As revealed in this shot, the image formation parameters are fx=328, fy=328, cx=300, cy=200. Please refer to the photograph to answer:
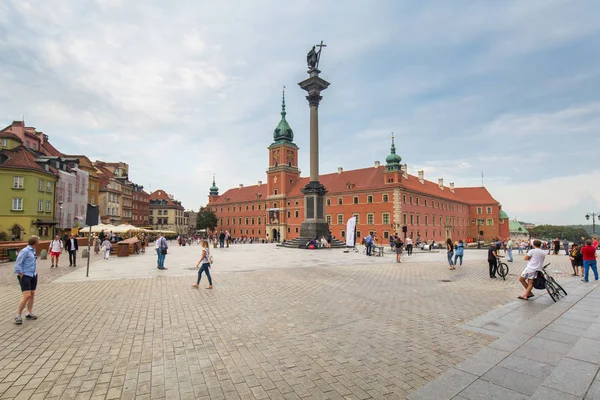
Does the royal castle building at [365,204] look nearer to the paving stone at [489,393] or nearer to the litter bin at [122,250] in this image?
the litter bin at [122,250]

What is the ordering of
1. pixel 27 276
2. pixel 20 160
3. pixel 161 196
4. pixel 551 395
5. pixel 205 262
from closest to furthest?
1. pixel 551 395
2. pixel 27 276
3. pixel 205 262
4. pixel 20 160
5. pixel 161 196

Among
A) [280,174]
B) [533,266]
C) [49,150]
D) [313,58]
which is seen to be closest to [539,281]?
[533,266]

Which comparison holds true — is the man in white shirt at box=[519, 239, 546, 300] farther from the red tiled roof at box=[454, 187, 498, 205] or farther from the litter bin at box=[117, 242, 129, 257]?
the red tiled roof at box=[454, 187, 498, 205]

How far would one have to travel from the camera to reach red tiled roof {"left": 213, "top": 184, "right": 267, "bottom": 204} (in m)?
A: 87.6

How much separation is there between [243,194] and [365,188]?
4164 centimetres

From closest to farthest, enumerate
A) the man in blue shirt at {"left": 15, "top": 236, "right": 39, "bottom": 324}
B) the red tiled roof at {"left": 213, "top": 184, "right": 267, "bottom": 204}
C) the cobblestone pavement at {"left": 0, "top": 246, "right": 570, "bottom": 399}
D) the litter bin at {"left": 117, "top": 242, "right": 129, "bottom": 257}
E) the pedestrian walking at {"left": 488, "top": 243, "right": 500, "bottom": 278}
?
the cobblestone pavement at {"left": 0, "top": 246, "right": 570, "bottom": 399} → the man in blue shirt at {"left": 15, "top": 236, "right": 39, "bottom": 324} → the pedestrian walking at {"left": 488, "top": 243, "right": 500, "bottom": 278} → the litter bin at {"left": 117, "top": 242, "right": 129, "bottom": 257} → the red tiled roof at {"left": 213, "top": 184, "right": 267, "bottom": 204}

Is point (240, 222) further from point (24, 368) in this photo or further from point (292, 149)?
point (24, 368)

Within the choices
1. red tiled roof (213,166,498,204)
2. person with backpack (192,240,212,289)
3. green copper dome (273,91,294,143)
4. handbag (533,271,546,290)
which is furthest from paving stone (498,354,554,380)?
green copper dome (273,91,294,143)

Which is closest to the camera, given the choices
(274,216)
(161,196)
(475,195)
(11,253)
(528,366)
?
(528,366)

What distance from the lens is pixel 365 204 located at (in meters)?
Answer: 61.5

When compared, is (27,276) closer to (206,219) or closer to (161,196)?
(206,219)

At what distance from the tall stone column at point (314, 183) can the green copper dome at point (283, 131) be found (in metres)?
41.1

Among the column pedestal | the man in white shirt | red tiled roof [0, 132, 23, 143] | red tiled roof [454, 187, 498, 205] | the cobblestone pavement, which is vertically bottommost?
the cobblestone pavement

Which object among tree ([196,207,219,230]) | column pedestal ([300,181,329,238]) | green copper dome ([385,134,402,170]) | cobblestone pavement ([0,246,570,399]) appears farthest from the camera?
tree ([196,207,219,230])
